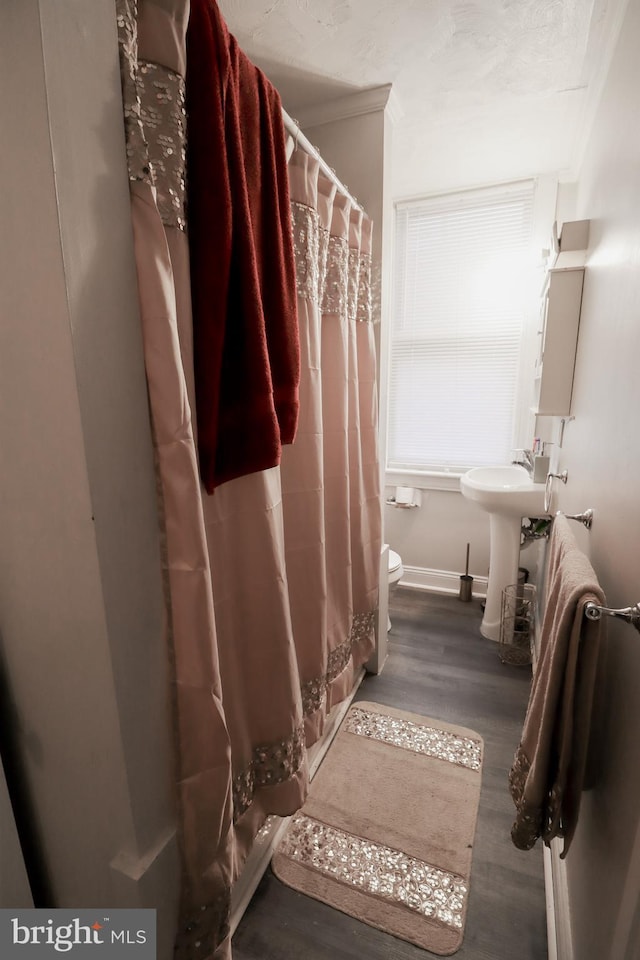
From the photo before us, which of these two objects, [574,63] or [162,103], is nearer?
[162,103]

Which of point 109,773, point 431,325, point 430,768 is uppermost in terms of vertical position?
point 431,325

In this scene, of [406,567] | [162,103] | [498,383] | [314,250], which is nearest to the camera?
[162,103]

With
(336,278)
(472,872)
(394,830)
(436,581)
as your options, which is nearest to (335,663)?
(394,830)

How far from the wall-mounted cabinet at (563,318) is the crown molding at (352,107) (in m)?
0.80

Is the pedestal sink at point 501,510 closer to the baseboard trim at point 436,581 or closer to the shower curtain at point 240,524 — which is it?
the baseboard trim at point 436,581

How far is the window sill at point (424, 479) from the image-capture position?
2750 mm

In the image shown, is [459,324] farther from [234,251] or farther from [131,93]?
[131,93]

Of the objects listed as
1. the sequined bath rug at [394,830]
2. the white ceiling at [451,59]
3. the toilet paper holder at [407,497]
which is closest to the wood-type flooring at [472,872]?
the sequined bath rug at [394,830]

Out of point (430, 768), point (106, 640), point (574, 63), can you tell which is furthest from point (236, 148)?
point (430, 768)

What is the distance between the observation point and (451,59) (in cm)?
148

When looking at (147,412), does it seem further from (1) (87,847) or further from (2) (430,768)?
(2) (430,768)

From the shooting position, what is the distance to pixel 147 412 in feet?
2.21

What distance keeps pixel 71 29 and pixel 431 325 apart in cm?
244

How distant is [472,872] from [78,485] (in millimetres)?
1464
